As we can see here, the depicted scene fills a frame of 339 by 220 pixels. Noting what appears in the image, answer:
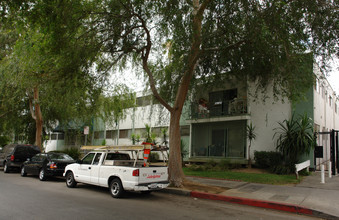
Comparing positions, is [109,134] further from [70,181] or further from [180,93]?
[180,93]

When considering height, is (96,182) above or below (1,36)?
below

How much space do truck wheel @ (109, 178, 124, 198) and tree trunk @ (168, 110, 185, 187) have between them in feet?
9.03

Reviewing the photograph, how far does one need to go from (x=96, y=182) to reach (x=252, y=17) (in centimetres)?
845

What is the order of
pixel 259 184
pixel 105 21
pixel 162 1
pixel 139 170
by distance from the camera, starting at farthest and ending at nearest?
pixel 259 184 < pixel 105 21 < pixel 162 1 < pixel 139 170

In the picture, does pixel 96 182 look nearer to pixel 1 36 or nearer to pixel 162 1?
pixel 162 1

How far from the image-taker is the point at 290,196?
911 centimetres

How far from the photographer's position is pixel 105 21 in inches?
435

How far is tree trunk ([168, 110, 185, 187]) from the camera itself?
10.9 meters

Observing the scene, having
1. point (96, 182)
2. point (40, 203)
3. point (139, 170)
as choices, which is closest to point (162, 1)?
point (139, 170)

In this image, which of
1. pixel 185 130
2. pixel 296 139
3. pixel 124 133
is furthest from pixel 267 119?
pixel 124 133

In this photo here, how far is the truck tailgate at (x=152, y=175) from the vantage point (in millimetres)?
8594

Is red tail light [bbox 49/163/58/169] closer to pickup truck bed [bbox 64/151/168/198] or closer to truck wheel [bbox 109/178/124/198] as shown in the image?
pickup truck bed [bbox 64/151/168/198]

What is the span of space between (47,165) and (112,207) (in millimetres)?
7290

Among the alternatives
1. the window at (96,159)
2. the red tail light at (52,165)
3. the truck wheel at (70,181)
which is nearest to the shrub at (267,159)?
the window at (96,159)
